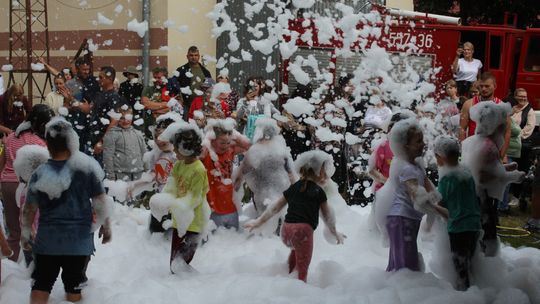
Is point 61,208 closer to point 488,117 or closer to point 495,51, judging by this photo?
point 488,117

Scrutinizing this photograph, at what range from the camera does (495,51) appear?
42.3ft

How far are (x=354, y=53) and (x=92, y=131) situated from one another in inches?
188

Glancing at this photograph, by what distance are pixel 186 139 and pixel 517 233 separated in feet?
13.6

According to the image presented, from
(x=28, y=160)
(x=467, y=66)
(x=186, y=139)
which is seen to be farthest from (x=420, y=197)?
(x=467, y=66)

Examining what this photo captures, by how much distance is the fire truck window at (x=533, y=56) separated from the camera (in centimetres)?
1269

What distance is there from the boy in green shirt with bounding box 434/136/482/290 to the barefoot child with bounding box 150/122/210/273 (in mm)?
1759

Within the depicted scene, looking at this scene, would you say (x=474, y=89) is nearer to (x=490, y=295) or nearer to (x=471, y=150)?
(x=471, y=150)

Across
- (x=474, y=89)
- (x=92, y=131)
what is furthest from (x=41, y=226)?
(x=474, y=89)

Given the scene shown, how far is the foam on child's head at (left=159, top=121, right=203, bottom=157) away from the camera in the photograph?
18.6 feet

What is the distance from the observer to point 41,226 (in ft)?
15.5

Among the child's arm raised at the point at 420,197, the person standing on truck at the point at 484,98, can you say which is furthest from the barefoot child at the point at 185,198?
the person standing on truck at the point at 484,98

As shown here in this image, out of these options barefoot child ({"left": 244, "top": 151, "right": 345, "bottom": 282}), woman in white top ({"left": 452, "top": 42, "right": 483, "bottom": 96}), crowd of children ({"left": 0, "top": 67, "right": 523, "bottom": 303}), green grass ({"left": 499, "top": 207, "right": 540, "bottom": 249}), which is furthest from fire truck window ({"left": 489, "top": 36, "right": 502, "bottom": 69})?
barefoot child ({"left": 244, "top": 151, "right": 345, "bottom": 282})

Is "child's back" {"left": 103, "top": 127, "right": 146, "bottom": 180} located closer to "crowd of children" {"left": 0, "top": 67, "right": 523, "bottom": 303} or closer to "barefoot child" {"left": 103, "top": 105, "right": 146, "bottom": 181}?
"barefoot child" {"left": 103, "top": 105, "right": 146, "bottom": 181}

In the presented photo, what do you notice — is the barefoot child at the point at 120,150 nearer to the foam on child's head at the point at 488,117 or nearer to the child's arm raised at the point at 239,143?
the child's arm raised at the point at 239,143
